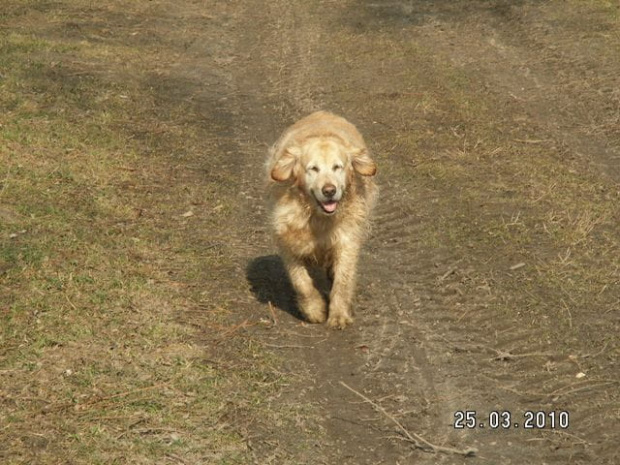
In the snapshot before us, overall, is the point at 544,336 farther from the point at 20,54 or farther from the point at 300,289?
the point at 20,54

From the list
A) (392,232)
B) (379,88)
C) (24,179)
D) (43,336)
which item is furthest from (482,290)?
(379,88)

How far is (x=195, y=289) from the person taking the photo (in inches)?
361

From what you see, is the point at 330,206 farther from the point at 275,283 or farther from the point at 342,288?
the point at 275,283

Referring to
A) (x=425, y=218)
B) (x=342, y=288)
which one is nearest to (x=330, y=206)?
(x=342, y=288)

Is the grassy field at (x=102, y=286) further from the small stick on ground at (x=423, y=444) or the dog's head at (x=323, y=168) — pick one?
the dog's head at (x=323, y=168)

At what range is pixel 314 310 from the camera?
8695 millimetres

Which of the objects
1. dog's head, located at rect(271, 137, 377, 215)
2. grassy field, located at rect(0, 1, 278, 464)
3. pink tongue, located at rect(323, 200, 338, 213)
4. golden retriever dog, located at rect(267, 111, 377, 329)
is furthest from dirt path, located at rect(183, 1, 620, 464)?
dog's head, located at rect(271, 137, 377, 215)

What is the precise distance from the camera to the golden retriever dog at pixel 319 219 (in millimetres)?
8484

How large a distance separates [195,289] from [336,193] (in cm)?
183

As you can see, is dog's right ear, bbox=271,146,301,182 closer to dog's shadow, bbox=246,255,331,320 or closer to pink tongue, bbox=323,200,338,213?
pink tongue, bbox=323,200,338,213

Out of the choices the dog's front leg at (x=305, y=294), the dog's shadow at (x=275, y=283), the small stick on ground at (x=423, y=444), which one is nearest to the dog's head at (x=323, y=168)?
the dog's front leg at (x=305, y=294)

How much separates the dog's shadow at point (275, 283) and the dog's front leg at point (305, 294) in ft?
0.57

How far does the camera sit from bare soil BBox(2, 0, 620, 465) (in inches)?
284

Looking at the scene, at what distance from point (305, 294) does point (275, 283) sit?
948 mm
